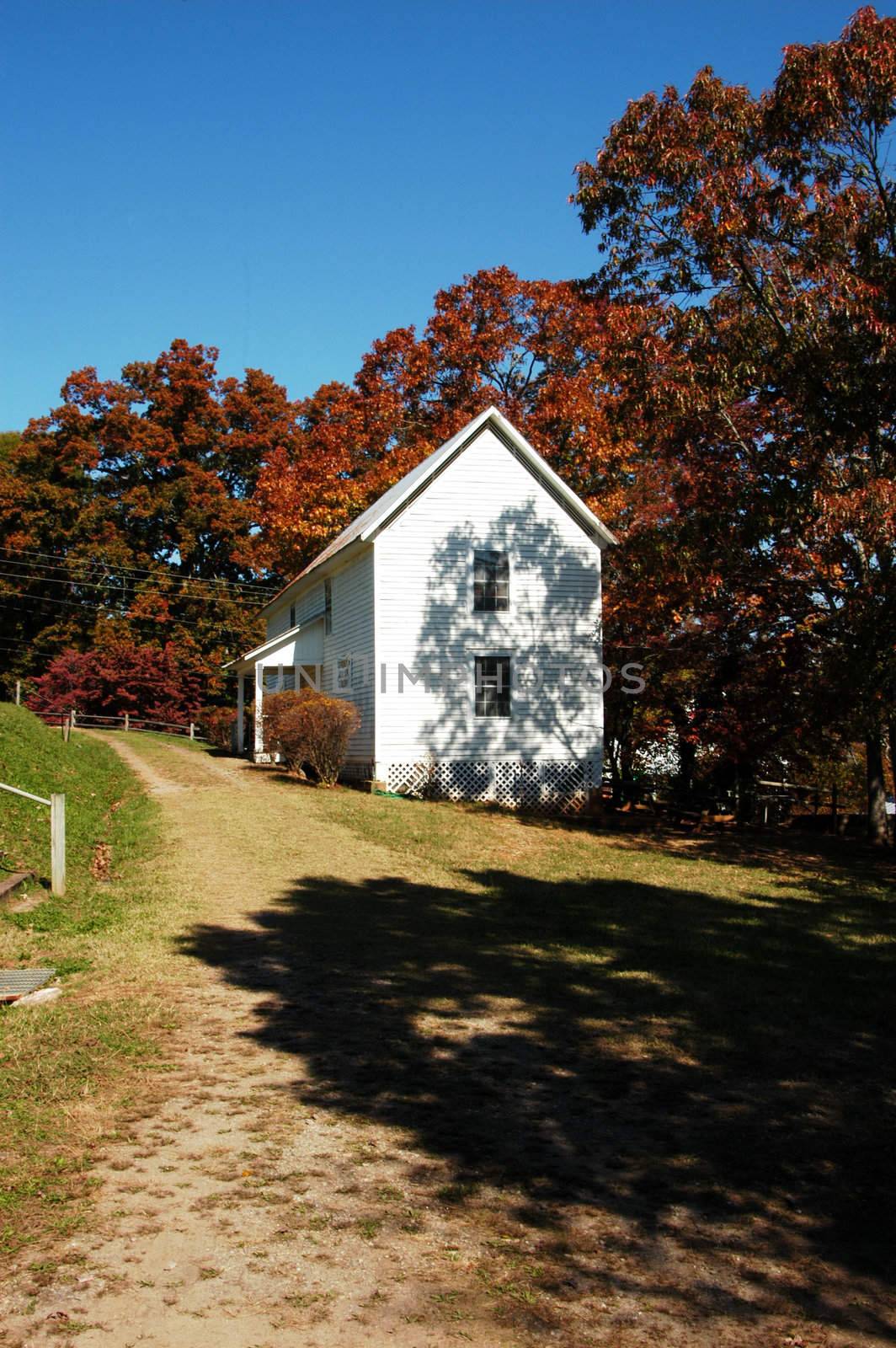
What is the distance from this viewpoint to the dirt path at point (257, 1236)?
3480mm

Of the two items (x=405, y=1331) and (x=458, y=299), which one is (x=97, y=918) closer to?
(x=405, y=1331)

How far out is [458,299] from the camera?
3778 centimetres

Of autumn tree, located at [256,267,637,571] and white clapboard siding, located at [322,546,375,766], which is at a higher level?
autumn tree, located at [256,267,637,571]

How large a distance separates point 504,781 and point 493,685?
87.7 inches

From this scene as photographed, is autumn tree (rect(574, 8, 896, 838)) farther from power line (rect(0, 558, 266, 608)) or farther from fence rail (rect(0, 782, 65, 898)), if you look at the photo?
power line (rect(0, 558, 266, 608))

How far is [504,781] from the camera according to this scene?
990 inches

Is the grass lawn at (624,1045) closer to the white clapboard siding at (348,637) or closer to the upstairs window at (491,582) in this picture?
the white clapboard siding at (348,637)

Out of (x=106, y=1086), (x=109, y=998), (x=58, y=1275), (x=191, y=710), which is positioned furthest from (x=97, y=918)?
(x=191, y=710)

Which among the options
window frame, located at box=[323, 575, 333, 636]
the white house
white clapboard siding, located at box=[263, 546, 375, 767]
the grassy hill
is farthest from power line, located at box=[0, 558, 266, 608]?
the white house

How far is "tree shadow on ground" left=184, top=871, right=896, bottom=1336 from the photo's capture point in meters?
4.39

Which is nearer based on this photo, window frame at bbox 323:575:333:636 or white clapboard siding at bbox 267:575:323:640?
window frame at bbox 323:575:333:636

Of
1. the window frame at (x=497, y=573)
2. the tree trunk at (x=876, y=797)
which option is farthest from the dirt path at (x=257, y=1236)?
the window frame at (x=497, y=573)

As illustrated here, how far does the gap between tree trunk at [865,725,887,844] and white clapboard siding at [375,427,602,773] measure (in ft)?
21.7

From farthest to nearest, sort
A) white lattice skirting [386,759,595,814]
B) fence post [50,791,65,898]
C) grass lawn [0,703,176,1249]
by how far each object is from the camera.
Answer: white lattice skirting [386,759,595,814] < fence post [50,791,65,898] < grass lawn [0,703,176,1249]
